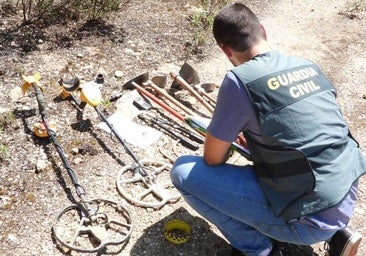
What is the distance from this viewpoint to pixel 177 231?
322 centimetres

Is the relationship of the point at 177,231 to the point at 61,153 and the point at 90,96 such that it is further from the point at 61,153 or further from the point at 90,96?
the point at 90,96

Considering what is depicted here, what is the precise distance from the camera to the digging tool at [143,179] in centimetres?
344

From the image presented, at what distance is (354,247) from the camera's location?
2.90 metres

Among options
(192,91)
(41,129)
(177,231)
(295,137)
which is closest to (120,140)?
(41,129)

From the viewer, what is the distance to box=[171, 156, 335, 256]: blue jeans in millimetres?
2613

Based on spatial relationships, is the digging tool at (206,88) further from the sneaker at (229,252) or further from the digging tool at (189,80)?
the sneaker at (229,252)

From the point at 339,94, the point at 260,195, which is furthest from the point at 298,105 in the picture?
the point at 339,94

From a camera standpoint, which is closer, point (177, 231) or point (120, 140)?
point (177, 231)

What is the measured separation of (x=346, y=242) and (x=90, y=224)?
177 cm

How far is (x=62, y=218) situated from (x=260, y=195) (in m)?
1.48

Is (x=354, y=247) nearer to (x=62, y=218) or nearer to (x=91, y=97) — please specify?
(x=62, y=218)

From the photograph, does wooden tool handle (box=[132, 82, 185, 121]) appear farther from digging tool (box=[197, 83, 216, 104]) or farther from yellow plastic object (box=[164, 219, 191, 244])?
yellow plastic object (box=[164, 219, 191, 244])

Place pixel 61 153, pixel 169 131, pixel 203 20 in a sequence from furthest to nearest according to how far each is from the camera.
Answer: pixel 203 20
pixel 169 131
pixel 61 153

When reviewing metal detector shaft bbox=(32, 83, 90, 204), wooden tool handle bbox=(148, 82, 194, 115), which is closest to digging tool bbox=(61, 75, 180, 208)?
metal detector shaft bbox=(32, 83, 90, 204)
